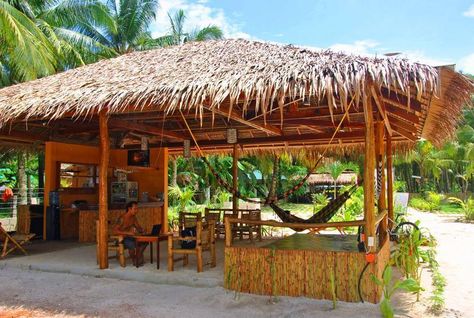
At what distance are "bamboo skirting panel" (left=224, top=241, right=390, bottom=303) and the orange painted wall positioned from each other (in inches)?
195

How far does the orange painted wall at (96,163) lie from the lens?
8.44m

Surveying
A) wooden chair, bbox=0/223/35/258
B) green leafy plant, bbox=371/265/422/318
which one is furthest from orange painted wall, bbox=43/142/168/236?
green leafy plant, bbox=371/265/422/318

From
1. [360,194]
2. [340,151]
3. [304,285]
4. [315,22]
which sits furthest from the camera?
[315,22]

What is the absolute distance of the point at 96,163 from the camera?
30.6 ft

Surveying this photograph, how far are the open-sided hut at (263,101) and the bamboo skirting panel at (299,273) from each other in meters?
0.01

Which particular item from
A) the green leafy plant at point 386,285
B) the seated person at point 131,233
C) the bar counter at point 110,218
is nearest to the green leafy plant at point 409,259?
the green leafy plant at point 386,285

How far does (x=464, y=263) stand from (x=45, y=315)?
585cm

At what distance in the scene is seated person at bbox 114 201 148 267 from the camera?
18.7 ft

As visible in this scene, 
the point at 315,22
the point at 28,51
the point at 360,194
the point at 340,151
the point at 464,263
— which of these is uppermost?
the point at 315,22

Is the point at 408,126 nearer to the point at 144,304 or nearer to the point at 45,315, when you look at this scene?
the point at 144,304

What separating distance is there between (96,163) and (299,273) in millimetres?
5974

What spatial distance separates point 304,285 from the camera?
4562 millimetres

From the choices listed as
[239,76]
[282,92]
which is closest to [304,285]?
Result: [282,92]

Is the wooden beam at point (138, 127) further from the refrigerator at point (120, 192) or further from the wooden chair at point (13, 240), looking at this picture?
the wooden chair at point (13, 240)
